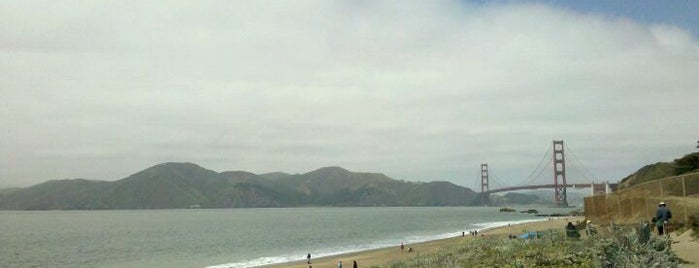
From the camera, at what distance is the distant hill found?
3628 centimetres

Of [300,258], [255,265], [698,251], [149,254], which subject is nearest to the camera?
[698,251]

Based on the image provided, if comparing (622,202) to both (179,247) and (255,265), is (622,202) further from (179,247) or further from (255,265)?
(179,247)

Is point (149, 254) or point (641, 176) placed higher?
point (641, 176)

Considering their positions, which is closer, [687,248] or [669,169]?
[687,248]

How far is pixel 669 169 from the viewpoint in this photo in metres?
47.8

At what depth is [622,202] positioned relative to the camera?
78.0 ft

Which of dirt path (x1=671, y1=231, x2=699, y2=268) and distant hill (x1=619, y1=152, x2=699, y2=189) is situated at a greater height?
distant hill (x1=619, y1=152, x2=699, y2=189)

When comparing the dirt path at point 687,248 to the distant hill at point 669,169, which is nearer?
the dirt path at point 687,248

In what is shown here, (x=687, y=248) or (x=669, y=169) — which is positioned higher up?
(x=669, y=169)

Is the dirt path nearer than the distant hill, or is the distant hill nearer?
the dirt path

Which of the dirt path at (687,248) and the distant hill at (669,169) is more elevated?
the distant hill at (669,169)

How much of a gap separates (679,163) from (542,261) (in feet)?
99.8

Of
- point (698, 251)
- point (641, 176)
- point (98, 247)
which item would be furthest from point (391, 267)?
point (98, 247)

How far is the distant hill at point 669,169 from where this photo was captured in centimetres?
3628
